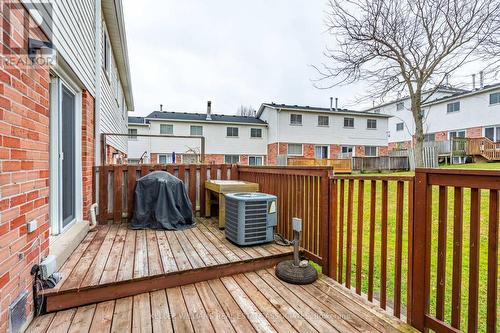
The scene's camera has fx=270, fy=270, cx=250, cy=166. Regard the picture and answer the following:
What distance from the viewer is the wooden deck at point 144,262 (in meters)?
2.20

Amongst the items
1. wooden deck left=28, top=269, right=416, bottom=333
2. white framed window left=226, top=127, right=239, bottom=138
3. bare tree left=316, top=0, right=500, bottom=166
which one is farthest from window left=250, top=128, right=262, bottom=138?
wooden deck left=28, top=269, right=416, bottom=333

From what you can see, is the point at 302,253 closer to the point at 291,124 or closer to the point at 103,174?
the point at 103,174

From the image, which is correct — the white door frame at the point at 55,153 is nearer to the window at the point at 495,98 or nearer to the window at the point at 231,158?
the window at the point at 231,158

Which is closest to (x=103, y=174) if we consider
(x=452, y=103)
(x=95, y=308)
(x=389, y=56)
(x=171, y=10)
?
(x=95, y=308)

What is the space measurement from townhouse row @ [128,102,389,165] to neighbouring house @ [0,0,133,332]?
16.5 m

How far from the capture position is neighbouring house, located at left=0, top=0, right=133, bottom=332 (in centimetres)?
167

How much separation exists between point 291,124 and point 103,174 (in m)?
18.2

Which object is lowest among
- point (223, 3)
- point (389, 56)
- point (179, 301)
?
point (179, 301)

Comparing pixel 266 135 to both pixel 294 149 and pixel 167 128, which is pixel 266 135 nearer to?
pixel 294 149

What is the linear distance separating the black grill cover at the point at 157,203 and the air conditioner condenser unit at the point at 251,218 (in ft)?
3.68

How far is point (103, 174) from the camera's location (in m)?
4.32

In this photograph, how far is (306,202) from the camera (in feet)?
10.3

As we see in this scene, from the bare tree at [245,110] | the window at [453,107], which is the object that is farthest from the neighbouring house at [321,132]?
the bare tree at [245,110]

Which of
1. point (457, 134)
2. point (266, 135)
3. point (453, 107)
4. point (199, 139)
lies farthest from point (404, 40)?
point (457, 134)
